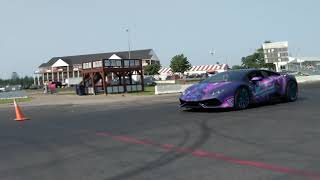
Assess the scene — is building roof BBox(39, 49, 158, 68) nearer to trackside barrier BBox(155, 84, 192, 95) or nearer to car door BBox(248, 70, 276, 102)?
trackside barrier BBox(155, 84, 192, 95)

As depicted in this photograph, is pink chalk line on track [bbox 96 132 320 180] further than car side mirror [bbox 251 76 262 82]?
No

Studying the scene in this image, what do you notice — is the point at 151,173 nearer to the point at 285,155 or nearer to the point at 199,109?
the point at 285,155

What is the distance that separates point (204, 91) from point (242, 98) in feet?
3.91

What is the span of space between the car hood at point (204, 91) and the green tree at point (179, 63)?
99555mm

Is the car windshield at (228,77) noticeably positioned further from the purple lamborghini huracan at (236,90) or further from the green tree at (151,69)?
the green tree at (151,69)

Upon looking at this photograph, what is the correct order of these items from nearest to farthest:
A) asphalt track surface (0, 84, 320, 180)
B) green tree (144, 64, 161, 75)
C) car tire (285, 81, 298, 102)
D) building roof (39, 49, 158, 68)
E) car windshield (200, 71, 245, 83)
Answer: asphalt track surface (0, 84, 320, 180) → car windshield (200, 71, 245, 83) → car tire (285, 81, 298, 102) → green tree (144, 64, 161, 75) → building roof (39, 49, 158, 68)

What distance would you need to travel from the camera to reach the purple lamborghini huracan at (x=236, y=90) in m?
14.0

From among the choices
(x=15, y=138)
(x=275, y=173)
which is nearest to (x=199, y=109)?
(x=15, y=138)

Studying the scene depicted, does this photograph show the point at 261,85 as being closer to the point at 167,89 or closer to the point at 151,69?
the point at 167,89

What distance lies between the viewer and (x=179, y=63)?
374 feet

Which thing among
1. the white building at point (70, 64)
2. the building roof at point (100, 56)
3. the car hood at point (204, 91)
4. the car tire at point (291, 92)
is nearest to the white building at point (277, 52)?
the car tire at point (291, 92)

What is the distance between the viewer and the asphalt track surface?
6156 millimetres

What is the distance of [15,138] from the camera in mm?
10461

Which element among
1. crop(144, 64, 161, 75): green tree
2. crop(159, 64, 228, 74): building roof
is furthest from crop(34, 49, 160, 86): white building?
crop(144, 64, 161, 75): green tree
